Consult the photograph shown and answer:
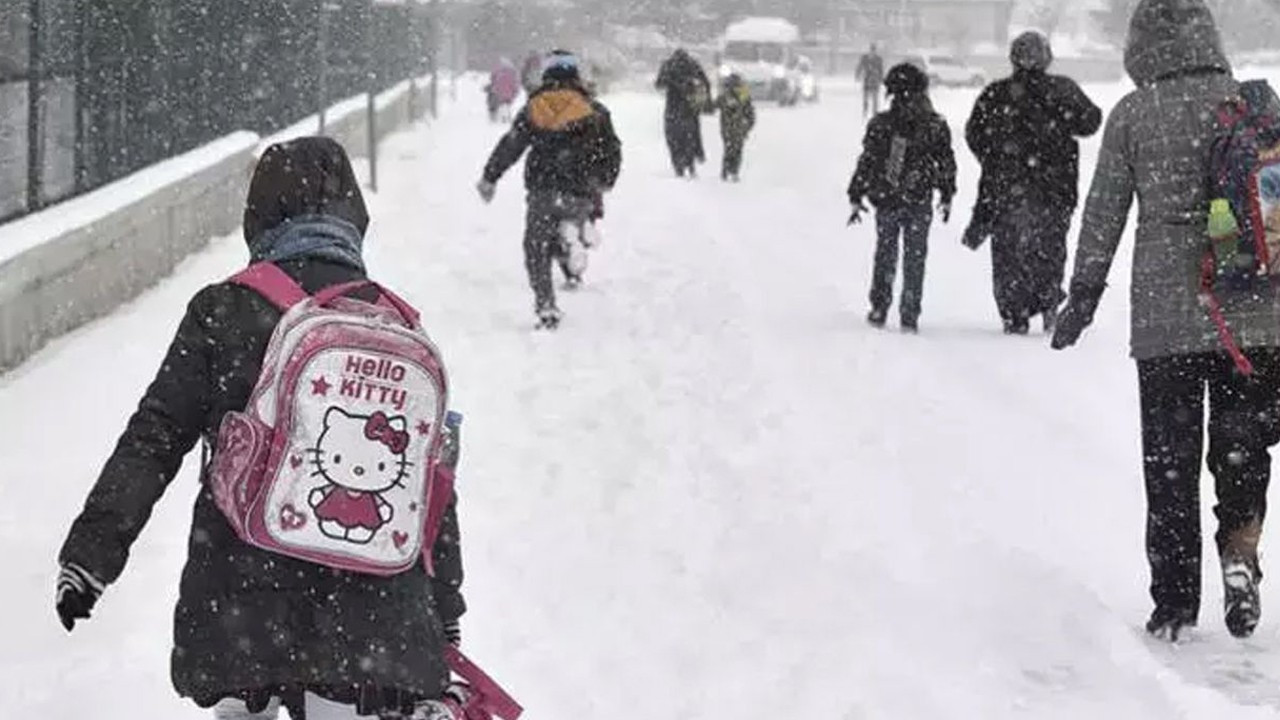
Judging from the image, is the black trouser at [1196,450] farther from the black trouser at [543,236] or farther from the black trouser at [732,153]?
the black trouser at [732,153]

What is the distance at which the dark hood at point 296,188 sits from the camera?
3.51m

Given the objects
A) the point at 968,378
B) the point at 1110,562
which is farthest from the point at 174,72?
the point at 1110,562

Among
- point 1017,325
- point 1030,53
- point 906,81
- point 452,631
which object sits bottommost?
point 1017,325

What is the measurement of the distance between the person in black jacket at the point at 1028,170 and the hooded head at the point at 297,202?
8538mm

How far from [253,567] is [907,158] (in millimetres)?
9333

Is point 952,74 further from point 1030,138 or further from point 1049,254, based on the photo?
point 1030,138

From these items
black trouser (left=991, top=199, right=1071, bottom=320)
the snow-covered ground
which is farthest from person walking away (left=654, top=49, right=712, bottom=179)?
black trouser (left=991, top=199, right=1071, bottom=320)

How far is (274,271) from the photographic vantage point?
3461mm

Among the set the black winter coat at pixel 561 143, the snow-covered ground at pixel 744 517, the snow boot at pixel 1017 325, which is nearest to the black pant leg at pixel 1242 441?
the snow-covered ground at pixel 744 517

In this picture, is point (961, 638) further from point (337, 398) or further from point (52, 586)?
point (337, 398)

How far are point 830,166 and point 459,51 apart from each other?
4634cm

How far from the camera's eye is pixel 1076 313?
6.09 meters

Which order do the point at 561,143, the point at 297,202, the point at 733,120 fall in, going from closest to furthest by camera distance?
the point at 297,202 < the point at 561,143 < the point at 733,120

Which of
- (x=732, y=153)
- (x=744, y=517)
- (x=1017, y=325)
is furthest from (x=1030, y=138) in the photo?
(x=732, y=153)
